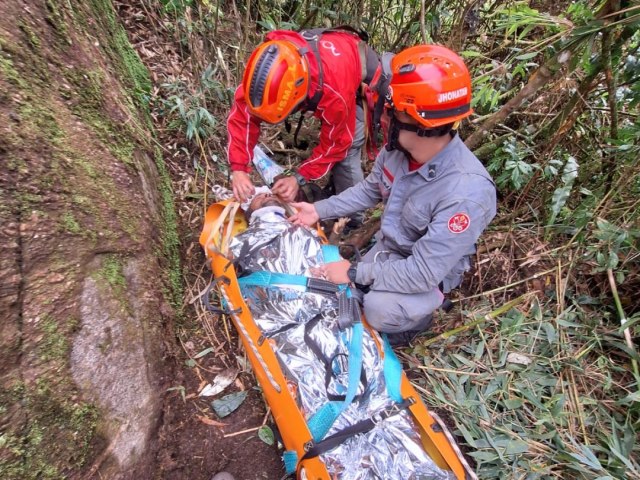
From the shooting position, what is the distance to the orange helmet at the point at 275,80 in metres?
2.25

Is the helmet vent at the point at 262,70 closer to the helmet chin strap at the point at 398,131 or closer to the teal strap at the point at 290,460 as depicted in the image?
the helmet chin strap at the point at 398,131

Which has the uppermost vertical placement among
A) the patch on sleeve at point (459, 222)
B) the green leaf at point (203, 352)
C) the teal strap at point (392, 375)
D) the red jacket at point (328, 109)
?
the red jacket at point (328, 109)

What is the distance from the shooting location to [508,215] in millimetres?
3059

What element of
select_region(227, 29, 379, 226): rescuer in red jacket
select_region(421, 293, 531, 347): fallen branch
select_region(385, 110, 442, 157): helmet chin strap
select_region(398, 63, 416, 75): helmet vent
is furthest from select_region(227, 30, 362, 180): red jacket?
select_region(421, 293, 531, 347): fallen branch

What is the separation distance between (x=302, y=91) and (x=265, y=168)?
107 centimetres

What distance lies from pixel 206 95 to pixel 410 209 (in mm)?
2357

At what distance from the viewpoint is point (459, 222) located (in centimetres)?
195

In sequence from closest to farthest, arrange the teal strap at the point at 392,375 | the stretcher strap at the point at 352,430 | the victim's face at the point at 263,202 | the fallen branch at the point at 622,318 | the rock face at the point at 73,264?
the rock face at the point at 73,264
the stretcher strap at the point at 352,430
the teal strap at the point at 392,375
the fallen branch at the point at 622,318
the victim's face at the point at 263,202

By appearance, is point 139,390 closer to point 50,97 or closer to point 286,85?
point 50,97

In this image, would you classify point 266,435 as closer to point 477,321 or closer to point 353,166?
point 477,321

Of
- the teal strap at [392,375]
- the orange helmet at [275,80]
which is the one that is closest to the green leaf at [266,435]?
the teal strap at [392,375]

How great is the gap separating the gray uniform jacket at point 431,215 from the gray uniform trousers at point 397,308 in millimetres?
87

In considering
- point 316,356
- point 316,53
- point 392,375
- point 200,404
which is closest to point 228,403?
point 200,404

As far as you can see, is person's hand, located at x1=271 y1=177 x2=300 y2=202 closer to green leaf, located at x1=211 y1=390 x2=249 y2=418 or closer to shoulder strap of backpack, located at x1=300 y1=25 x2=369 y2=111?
shoulder strap of backpack, located at x1=300 y1=25 x2=369 y2=111
